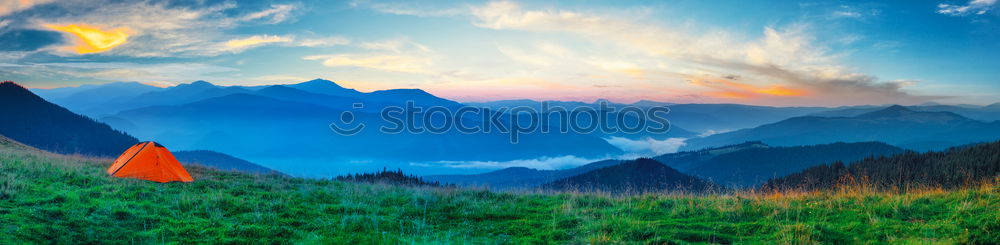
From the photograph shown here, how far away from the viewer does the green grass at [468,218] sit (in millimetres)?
9211

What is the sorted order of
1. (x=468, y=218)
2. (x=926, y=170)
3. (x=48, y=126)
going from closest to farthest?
(x=468, y=218) → (x=926, y=170) → (x=48, y=126)

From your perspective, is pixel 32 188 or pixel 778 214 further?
pixel 32 188

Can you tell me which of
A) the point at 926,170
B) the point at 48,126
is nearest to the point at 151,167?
the point at 926,170

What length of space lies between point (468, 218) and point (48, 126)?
21545cm

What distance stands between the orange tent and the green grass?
3144mm

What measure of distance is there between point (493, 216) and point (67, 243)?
8.52 meters

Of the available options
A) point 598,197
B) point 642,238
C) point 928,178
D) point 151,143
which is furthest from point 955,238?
point 151,143

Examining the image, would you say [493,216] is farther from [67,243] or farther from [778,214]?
[67,243]

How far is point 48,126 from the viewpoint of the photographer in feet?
546

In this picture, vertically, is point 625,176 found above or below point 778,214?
below

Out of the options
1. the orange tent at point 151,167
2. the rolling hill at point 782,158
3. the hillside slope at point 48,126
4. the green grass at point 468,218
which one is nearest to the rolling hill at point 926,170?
the green grass at point 468,218

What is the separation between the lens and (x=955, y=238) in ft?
26.7

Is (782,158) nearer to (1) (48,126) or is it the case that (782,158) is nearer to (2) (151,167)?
(2) (151,167)

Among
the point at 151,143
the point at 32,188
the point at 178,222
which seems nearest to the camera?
the point at 178,222
